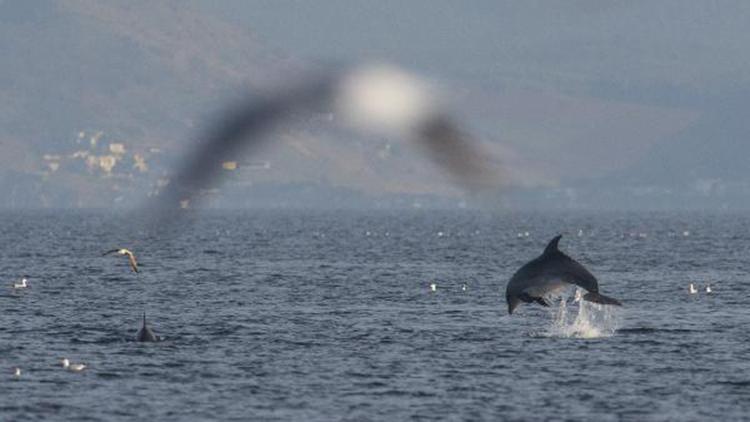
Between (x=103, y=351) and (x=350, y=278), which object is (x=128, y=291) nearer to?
(x=350, y=278)

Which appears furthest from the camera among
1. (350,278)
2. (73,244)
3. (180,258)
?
(73,244)

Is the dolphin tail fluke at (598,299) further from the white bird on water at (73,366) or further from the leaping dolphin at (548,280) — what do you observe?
the white bird on water at (73,366)

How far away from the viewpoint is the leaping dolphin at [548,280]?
5642 cm

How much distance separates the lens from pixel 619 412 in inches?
1895

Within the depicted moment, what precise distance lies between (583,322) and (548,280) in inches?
695

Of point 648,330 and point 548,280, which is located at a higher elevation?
point 548,280

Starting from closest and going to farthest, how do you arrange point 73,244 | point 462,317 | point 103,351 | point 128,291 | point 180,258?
1. point 103,351
2. point 462,317
3. point 128,291
4. point 180,258
5. point 73,244

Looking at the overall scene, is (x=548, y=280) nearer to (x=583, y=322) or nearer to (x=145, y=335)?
(x=583, y=322)

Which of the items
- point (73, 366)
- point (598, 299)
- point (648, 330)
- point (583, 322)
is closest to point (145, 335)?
point (73, 366)

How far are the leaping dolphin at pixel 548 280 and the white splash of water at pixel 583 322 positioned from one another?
588cm

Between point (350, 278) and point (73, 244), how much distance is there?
81.2 meters

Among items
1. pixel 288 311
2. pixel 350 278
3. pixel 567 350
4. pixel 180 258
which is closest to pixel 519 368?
pixel 567 350

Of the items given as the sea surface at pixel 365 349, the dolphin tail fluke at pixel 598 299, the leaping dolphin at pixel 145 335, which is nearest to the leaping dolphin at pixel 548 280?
the dolphin tail fluke at pixel 598 299

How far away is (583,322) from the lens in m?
74.0
